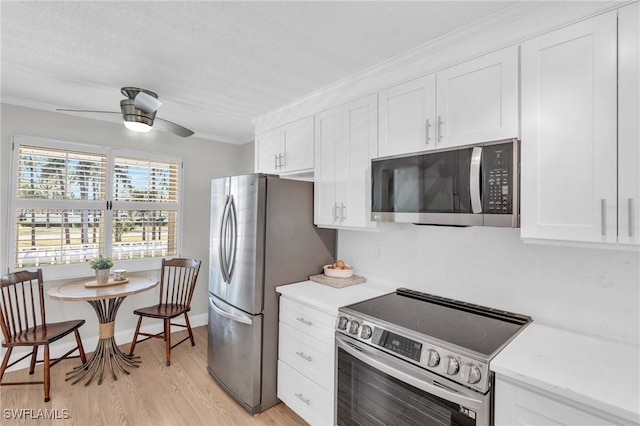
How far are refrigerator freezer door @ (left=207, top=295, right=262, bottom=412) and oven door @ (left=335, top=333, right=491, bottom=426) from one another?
0.72 metres

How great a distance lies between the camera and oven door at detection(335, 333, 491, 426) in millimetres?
1357

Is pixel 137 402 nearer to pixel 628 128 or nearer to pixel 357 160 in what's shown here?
pixel 357 160

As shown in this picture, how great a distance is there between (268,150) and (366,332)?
2072mm

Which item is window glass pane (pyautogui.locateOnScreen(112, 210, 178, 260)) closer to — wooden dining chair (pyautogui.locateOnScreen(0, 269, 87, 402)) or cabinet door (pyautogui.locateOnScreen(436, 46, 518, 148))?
wooden dining chair (pyautogui.locateOnScreen(0, 269, 87, 402))

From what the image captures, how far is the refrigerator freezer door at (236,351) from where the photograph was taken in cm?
235

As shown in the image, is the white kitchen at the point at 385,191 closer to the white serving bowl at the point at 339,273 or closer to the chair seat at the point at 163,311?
the white serving bowl at the point at 339,273

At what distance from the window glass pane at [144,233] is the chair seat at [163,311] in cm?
71

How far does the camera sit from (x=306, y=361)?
Answer: 218 centimetres

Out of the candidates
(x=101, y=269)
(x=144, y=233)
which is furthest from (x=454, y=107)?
(x=144, y=233)

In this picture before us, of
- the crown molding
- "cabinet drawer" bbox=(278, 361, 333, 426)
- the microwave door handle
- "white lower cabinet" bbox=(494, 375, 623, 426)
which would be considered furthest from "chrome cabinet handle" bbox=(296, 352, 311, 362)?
the crown molding

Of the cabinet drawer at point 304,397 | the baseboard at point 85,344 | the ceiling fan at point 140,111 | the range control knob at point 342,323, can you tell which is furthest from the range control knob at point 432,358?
the baseboard at point 85,344

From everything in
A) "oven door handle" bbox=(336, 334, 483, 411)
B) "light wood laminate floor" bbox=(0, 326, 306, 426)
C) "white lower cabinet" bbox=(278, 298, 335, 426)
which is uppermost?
"oven door handle" bbox=(336, 334, 483, 411)

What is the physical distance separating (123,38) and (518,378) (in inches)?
103

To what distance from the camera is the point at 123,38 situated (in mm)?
1810
